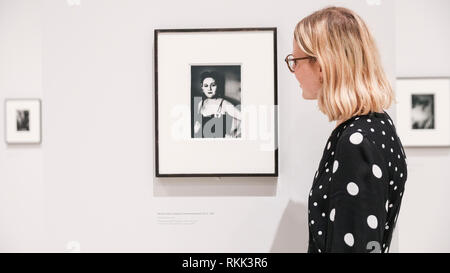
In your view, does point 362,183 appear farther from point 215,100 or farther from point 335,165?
point 215,100

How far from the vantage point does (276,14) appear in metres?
0.88

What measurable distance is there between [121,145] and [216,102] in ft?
0.85

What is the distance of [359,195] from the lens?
A: 0.60 m

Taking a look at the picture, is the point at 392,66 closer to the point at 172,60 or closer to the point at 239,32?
the point at 239,32

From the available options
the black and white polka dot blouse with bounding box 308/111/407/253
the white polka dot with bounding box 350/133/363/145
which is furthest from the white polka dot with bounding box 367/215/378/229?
the white polka dot with bounding box 350/133/363/145

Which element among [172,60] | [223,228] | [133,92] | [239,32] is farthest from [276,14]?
[223,228]

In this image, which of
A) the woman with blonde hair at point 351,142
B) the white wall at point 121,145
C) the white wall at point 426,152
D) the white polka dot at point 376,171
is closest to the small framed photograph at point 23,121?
the white wall at point 121,145

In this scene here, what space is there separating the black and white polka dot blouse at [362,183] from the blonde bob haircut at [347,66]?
25 mm

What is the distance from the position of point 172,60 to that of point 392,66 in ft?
1.75

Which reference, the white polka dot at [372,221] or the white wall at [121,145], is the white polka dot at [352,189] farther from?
the white wall at [121,145]

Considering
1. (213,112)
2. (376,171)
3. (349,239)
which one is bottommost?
(349,239)

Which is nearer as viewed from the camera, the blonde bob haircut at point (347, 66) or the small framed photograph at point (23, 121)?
the blonde bob haircut at point (347, 66)

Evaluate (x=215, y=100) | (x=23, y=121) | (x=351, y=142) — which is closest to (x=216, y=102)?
(x=215, y=100)

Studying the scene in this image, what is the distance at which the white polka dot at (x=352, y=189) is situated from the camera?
606 millimetres
